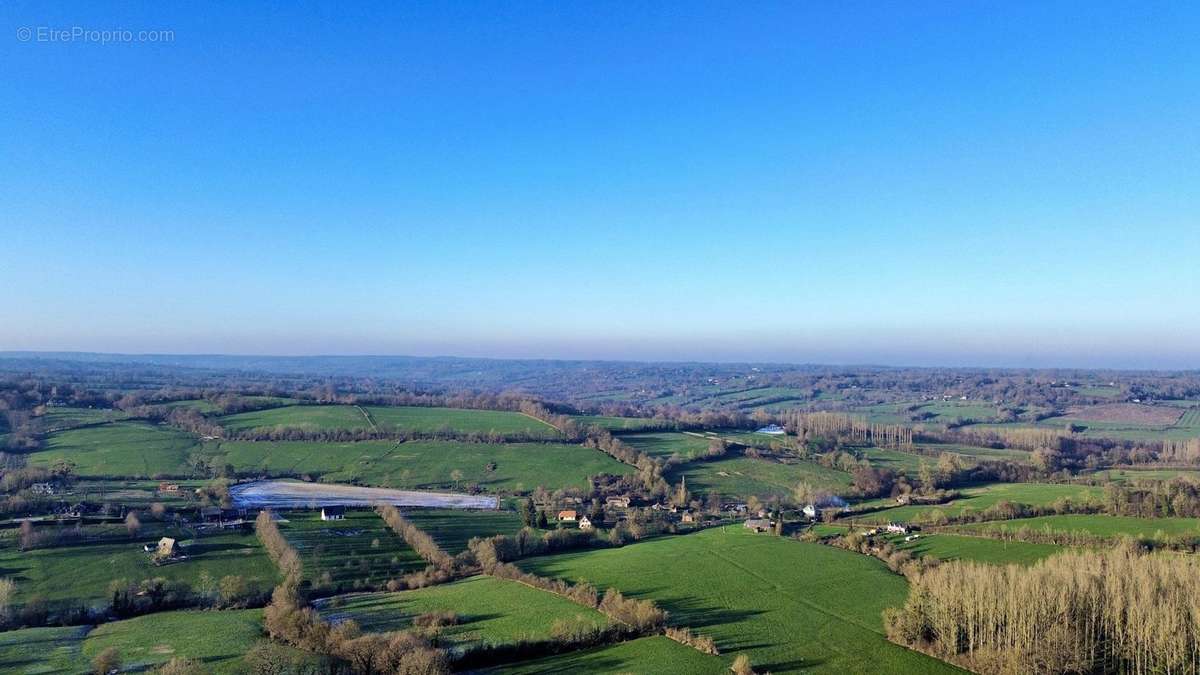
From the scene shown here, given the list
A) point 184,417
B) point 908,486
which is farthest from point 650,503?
point 184,417

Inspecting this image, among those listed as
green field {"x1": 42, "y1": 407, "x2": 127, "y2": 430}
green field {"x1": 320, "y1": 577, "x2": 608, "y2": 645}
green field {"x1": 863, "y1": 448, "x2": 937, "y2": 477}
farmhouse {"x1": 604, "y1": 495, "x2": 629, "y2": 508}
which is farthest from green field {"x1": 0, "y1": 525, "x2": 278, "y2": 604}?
green field {"x1": 863, "y1": 448, "x2": 937, "y2": 477}

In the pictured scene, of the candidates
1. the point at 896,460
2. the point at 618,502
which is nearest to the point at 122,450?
the point at 618,502

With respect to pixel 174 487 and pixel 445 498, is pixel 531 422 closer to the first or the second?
pixel 445 498

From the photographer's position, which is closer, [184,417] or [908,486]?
[908,486]

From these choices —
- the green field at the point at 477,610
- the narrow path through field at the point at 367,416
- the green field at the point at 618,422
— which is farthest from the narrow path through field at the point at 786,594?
the narrow path through field at the point at 367,416

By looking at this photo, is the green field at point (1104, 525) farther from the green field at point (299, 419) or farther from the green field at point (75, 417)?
the green field at point (75, 417)
